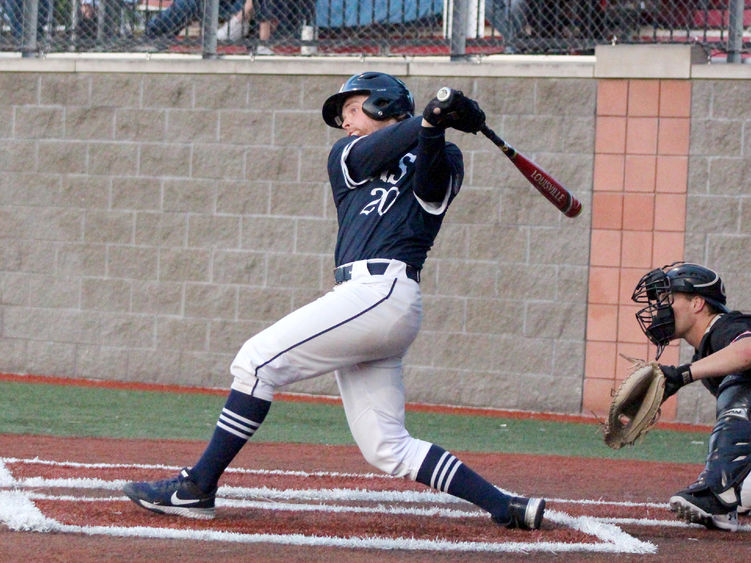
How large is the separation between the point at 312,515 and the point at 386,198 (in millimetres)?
1271

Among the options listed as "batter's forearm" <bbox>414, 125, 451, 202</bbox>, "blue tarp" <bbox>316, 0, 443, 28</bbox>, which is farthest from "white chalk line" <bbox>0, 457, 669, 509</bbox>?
"blue tarp" <bbox>316, 0, 443, 28</bbox>

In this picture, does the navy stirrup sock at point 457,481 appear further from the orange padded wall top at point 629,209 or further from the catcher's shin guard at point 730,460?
the orange padded wall top at point 629,209

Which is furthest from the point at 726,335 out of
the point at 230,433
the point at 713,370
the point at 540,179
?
the point at 230,433

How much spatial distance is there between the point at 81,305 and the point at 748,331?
21.3 ft

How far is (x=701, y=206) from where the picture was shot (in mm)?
8500

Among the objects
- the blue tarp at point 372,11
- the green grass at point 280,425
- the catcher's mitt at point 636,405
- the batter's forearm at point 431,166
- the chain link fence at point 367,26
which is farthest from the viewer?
the blue tarp at point 372,11

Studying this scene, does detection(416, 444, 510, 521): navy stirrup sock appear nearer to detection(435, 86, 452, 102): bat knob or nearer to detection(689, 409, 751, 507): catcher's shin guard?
detection(689, 409, 751, 507): catcher's shin guard

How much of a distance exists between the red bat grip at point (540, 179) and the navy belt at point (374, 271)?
1.85ft

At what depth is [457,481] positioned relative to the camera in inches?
163

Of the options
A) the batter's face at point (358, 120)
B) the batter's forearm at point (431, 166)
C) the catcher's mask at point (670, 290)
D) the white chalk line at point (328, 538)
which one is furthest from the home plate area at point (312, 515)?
the batter's face at point (358, 120)

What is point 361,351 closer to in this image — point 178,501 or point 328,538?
point 328,538

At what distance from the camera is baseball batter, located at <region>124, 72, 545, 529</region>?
4008mm

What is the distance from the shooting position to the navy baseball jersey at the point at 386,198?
407 centimetres

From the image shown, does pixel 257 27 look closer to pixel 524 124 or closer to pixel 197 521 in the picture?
pixel 524 124
